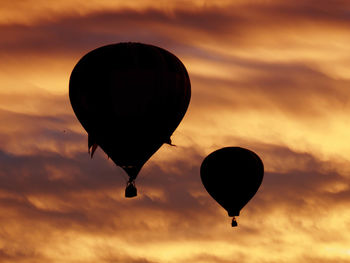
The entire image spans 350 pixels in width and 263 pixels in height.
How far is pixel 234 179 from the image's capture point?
69438 mm

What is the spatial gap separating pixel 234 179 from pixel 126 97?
51.0 feet

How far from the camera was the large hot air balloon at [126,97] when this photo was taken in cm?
5572

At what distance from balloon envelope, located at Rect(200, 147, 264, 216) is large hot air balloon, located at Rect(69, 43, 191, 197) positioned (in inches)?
562

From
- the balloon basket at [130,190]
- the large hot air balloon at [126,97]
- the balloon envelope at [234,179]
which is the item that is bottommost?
the balloon basket at [130,190]

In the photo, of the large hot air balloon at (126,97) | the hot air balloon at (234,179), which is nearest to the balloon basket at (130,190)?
the large hot air balloon at (126,97)

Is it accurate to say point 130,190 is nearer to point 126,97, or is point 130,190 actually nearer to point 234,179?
point 126,97

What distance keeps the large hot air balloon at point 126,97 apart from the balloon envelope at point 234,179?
1427 cm

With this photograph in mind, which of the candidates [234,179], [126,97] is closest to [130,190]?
[126,97]

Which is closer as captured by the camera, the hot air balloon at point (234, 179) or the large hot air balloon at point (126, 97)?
the large hot air balloon at point (126, 97)

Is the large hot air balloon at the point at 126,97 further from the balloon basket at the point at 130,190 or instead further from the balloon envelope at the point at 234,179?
the balloon envelope at the point at 234,179

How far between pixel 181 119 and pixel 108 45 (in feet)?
16.9

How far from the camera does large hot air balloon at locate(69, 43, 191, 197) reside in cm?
5572

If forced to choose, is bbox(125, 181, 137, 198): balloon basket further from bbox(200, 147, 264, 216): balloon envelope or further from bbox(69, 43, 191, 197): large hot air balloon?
bbox(200, 147, 264, 216): balloon envelope

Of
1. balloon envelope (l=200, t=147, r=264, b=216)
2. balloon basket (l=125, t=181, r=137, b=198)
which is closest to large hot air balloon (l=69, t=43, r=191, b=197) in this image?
balloon basket (l=125, t=181, r=137, b=198)
